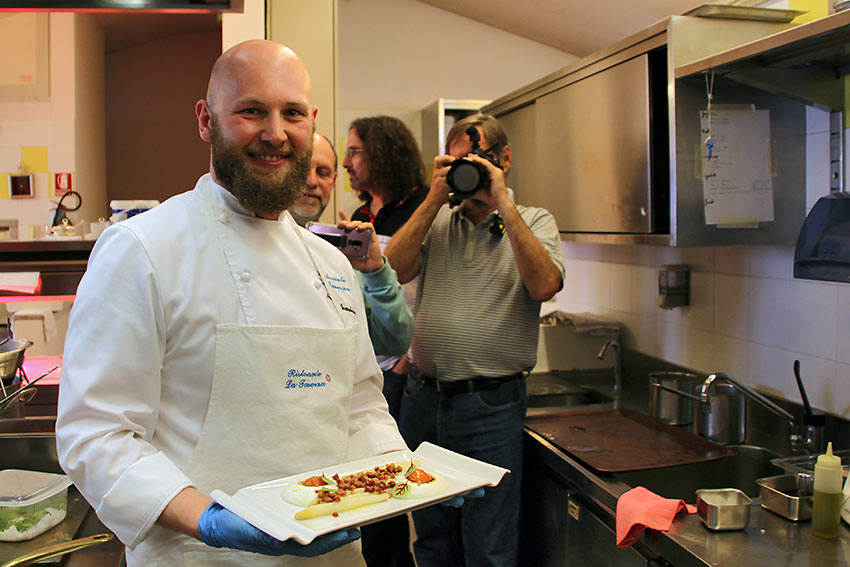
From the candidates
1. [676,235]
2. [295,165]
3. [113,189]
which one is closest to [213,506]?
[295,165]

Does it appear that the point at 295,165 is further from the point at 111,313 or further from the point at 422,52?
the point at 422,52

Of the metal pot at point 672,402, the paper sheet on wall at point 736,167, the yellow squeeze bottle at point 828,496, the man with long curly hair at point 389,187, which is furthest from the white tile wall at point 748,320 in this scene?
the man with long curly hair at point 389,187

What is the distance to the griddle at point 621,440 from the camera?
6.55 feet

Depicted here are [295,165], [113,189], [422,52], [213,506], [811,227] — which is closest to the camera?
[213,506]

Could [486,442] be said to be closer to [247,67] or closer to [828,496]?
[828,496]

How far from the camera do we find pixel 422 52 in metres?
4.40

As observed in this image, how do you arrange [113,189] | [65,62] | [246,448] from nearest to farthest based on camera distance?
1. [246,448]
2. [65,62]
3. [113,189]

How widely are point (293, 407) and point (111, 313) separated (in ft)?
1.08

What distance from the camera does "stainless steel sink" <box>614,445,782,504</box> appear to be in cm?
200

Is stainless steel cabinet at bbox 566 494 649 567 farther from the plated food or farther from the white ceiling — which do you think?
the white ceiling

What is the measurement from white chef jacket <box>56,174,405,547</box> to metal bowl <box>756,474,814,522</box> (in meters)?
1.01

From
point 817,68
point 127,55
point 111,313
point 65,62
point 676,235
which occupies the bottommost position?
point 111,313

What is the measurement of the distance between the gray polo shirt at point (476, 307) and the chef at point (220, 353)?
778 mm

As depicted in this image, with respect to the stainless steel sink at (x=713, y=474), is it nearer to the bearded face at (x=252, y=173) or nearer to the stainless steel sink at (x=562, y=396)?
the stainless steel sink at (x=562, y=396)
